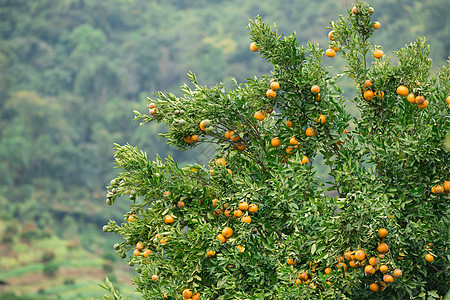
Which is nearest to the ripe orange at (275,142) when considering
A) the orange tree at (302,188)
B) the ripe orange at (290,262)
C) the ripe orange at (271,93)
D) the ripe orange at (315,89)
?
the orange tree at (302,188)

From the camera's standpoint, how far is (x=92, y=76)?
30.8m

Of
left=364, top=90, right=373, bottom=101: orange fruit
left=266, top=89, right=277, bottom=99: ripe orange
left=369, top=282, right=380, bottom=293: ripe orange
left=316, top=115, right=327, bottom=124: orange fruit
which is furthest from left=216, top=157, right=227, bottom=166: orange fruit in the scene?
left=369, top=282, right=380, bottom=293: ripe orange

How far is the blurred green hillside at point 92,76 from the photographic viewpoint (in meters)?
25.1

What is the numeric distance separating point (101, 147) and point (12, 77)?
6.66 meters

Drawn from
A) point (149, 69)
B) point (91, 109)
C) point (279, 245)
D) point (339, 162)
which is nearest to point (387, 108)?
point (339, 162)

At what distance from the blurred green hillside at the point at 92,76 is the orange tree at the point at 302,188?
62.8ft

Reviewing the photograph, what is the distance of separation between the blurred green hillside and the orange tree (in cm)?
1915

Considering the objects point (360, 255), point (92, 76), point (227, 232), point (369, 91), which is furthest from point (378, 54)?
point (92, 76)

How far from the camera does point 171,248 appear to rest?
271cm

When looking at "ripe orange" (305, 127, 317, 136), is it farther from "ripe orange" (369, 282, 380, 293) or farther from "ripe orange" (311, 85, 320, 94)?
"ripe orange" (369, 282, 380, 293)

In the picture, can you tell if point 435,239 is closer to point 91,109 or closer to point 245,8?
point 91,109

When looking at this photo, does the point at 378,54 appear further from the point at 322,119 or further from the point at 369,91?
the point at 322,119

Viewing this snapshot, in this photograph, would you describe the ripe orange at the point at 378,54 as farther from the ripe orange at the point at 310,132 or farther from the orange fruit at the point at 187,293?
the orange fruit at the point at 187,293

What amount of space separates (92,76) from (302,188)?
29.7 meters
